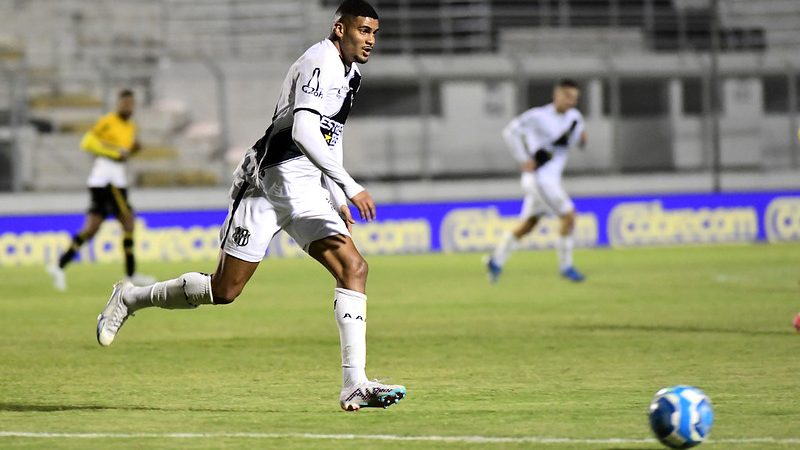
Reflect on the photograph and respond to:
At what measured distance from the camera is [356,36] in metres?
8.00

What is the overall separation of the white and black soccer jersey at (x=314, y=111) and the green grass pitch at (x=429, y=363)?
1.40m

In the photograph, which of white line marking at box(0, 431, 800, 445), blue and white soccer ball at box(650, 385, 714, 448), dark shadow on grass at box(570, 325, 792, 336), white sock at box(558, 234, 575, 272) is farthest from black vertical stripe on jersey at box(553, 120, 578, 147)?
blue and white soccer ball at box(650, 385, 714, 448)

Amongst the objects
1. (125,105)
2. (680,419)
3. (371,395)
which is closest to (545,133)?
(125,105)

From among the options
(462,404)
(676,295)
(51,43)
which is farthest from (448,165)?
(462,404)

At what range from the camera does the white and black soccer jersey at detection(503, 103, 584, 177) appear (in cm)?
1931

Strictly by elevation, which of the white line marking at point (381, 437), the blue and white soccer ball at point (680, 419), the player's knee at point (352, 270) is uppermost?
the player's knee at point (352, 270)

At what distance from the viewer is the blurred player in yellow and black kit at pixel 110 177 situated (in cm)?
1831

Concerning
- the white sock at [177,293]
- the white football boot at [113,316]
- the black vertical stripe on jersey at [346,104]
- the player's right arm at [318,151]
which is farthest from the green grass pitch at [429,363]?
the black vertical stripe on jersey at [346,104]

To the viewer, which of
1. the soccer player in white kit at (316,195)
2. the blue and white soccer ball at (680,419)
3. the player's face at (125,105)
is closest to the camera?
the blue and white soccer ball at (680,419)

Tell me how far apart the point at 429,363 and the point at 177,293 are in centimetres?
265

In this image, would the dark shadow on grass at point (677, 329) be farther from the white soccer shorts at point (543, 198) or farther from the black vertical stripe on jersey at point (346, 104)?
the white soccer shorts at point (543, 198)

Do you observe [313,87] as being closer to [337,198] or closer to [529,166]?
[337,198]

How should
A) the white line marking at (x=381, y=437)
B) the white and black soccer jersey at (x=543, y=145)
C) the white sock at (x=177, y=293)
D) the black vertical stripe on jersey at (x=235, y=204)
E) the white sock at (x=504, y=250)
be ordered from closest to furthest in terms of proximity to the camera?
1. the white line marking at (x=381, y=437)
2. the black vertical stripe on jersey at (x=235, y=204)
3. the white sock at (x=177, y=293)
4. the white sock at (x=504, y=250)
5. the white and black soccer jersey at (x=543, y=145)

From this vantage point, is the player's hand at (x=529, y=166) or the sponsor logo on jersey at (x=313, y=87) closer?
the sponsor logo on jersey at (x=313, y=87)
